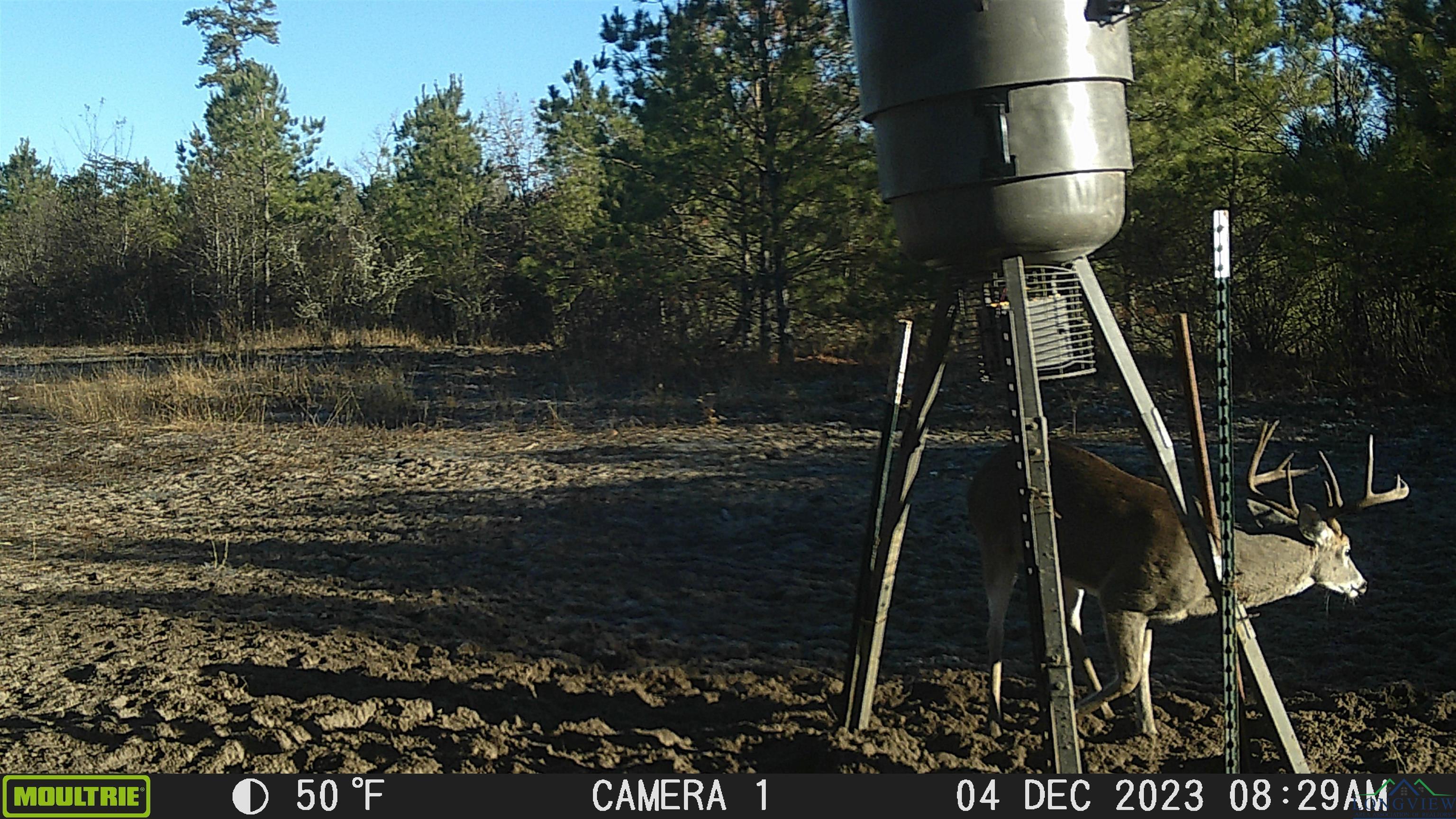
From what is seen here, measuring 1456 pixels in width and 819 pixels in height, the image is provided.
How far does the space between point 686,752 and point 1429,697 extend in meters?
3.27

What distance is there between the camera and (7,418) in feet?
52.3

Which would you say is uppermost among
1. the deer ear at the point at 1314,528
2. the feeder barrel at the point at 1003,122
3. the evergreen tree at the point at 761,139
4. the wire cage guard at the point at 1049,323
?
the evergreen tree at the point at 761,139

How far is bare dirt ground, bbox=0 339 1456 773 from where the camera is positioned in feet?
16.4

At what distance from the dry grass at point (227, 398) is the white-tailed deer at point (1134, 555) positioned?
1089 cm

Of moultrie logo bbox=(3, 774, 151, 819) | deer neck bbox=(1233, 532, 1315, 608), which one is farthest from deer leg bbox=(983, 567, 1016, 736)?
moultrie logo bbox=(3, 774, 151, 819)

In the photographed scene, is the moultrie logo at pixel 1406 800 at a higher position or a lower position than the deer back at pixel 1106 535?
lower

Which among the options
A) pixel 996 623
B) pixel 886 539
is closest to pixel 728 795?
pixel 886 539

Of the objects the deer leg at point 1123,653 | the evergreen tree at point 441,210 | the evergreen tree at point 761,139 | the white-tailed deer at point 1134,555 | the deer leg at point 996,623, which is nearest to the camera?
the deer leg at point 1123,653

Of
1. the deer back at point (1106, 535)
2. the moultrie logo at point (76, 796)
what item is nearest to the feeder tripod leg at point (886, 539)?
the deer back at point (1106, 535)

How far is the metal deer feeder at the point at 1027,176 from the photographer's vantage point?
13.1 ft

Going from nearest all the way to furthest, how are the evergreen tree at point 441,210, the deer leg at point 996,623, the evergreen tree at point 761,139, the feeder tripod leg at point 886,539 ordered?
1. the feeder tripod leg at point 886,539
2. the deer leg at point 996,623
3. the evergreen tree at point 761,139
4. the evergreen tree at point 441,210

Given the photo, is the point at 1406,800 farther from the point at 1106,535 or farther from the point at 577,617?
the point at 577,617

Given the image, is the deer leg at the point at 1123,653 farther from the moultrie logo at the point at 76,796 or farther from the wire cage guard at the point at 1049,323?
the moultrie logo at the point at 76,796

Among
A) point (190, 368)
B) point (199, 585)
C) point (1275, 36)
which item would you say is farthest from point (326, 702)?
point (190, 368)
